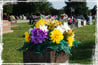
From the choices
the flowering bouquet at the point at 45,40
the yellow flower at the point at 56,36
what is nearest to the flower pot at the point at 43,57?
the flowering bouquet at the point at 45,40

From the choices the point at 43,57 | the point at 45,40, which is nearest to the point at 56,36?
the point at 45,40

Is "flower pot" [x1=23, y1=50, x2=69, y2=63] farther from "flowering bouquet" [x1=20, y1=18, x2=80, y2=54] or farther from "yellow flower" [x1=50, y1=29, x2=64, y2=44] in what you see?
"yellow flower" [x1=50, y1=29, x2=64, y2=44]

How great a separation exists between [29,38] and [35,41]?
23 cm

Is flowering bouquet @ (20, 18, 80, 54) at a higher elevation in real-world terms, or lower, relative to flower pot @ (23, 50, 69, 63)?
higher

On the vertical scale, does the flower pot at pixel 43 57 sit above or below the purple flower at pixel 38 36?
below

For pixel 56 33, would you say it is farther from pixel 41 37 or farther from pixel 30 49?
pixel 30 49

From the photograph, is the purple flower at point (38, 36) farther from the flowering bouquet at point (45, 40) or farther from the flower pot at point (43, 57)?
the flower pot at point (43, 57)

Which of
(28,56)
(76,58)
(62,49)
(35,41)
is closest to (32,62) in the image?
(28,56)

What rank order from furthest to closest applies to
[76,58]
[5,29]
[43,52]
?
[5,29] → [76,58] → [43,52]

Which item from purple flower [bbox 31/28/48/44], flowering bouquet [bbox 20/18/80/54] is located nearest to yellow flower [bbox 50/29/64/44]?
flowering bouquet [bbox 20/18/80/54]

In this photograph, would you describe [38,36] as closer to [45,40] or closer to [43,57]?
[45,40]

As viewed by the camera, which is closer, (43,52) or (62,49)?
(43,52)

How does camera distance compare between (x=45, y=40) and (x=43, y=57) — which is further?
(x=45, y=40)

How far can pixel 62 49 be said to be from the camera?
281 centimetres
